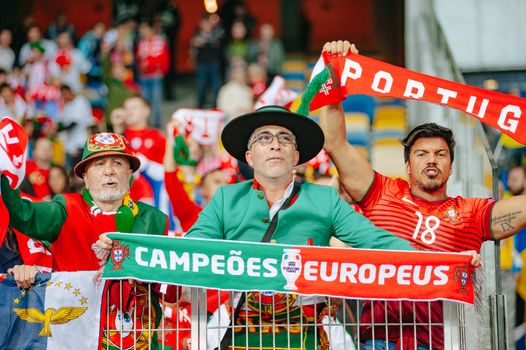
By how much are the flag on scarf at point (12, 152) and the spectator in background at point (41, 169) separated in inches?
187

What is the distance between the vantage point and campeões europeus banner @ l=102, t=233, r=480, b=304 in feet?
18.9

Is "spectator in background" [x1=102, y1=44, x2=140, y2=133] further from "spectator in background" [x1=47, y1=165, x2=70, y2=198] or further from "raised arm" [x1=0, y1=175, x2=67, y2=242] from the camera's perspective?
"raised arm" [x1=0, y1=175, x2=67, y2=242]

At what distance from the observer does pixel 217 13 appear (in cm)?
2064

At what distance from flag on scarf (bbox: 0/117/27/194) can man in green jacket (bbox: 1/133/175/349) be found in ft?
0.31

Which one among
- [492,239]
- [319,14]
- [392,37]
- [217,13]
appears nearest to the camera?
[492,239]

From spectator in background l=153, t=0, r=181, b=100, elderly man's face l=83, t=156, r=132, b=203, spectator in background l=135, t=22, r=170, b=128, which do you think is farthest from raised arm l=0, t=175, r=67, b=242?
spectator in background l=153, t=0, r=181, b=100

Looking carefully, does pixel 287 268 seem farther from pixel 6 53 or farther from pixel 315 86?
pixel 6 53

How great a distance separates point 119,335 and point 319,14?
2114 cm

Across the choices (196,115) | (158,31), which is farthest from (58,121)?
(196,115)

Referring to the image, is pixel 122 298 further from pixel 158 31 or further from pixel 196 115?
pixel 158 31

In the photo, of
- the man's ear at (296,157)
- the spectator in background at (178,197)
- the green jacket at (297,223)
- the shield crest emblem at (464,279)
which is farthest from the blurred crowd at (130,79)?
the shield crest emblem at (464,279)

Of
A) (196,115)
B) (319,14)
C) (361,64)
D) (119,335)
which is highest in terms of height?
(319,14)

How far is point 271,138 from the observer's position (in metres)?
6.37

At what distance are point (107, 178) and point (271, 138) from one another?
1.14 meters
